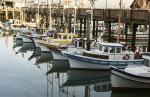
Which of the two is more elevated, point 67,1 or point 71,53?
point 67,1

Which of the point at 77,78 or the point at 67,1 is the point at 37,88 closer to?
the point at 77,78

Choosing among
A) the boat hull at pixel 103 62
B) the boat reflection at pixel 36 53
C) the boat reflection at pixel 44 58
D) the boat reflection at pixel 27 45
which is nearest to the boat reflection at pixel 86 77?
the boat hull at pixel 103 62

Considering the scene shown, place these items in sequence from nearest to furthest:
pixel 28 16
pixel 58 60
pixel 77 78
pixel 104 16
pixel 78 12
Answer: pixel 77 78
pixel 58 60
pixel 104 16
pixel 78 12
pixel 28 16

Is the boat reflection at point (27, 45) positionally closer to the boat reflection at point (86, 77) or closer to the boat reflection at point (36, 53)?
the boat reflection at point (36, 53)

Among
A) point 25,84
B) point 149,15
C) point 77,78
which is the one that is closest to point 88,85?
point 77,78

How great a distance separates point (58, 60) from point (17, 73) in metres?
7.47

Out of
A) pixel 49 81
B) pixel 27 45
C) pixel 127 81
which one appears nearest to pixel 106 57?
pixel 49 81

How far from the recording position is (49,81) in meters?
42.4

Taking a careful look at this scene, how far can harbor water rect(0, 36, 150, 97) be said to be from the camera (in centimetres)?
3697

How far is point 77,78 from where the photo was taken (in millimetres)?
43344

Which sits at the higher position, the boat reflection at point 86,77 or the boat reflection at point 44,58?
the boat reflection at point 44,58

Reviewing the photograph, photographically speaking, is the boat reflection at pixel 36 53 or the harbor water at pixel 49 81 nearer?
the harbor water at pixel 49 81

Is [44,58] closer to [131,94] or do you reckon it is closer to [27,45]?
[27,45]

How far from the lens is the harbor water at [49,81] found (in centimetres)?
3697
